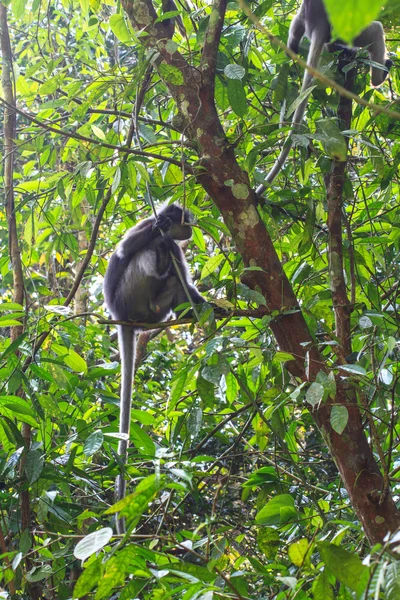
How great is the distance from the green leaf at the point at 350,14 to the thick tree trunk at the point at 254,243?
1376 mm

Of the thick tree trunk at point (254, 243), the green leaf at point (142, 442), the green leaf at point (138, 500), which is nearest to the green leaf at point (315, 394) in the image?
the thick tree trunk at point (254, 243)

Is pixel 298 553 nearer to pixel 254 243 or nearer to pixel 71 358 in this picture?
pixel 254 243

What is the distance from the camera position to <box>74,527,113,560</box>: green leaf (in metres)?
1.12

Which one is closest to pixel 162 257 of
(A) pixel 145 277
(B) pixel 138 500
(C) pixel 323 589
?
(A) pixel 145 277

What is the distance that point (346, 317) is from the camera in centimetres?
202

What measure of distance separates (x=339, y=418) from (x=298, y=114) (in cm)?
160

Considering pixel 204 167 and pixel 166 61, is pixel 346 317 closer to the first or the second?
pixel 204 167

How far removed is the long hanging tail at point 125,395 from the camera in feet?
6.91

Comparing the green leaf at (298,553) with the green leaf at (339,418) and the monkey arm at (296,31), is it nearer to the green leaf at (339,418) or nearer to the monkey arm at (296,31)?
the green leaf at (339,418)

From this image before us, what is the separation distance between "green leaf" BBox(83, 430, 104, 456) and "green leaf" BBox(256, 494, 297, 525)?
0.50 meters

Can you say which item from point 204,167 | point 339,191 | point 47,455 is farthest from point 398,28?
point 47,455

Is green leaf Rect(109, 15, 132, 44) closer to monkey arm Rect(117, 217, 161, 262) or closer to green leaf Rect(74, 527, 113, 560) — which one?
monkey arm Rect(117, 217, 161, 262)

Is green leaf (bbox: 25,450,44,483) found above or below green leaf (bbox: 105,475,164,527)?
above

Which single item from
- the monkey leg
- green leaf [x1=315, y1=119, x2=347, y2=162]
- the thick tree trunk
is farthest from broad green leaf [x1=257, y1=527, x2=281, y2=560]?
the monkey leg
